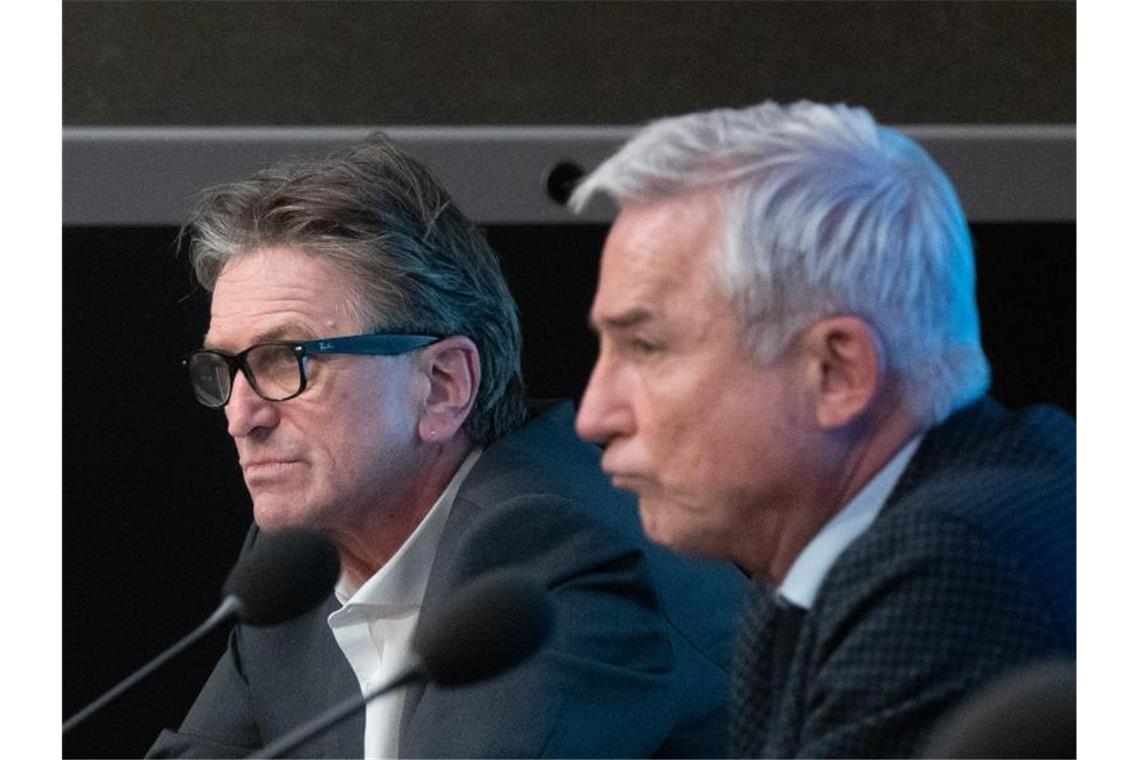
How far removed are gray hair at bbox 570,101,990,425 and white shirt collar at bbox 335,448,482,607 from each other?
58cm

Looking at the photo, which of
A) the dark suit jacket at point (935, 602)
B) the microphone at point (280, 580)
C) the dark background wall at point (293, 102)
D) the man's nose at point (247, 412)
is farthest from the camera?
the man's nose at point (247, 412)

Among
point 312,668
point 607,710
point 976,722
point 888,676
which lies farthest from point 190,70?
point 976,722

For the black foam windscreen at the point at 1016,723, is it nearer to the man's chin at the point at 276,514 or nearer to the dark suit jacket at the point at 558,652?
the dark suit jacket at the point at 558,652

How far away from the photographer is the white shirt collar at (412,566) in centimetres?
164

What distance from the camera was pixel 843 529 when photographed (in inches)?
43.1

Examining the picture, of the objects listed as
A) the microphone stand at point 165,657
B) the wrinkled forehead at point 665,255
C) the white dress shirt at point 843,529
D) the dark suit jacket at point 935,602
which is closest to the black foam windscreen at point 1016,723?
the dark suit jacket at point 935,602

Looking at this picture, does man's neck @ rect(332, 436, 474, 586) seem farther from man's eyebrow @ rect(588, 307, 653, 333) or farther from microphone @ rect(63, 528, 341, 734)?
man's eyebrow @ rect(588, 307, 653, 333)

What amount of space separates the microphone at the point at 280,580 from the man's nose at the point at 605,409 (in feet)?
0.78

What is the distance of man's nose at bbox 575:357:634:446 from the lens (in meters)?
1.16

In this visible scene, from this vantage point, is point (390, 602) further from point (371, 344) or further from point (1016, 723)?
point (1016, 723)

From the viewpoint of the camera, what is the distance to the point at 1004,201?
143 cm

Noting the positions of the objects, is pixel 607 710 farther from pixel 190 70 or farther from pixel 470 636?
pixel 190 70

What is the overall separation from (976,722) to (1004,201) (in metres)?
0.69

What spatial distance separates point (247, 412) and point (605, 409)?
526mm
